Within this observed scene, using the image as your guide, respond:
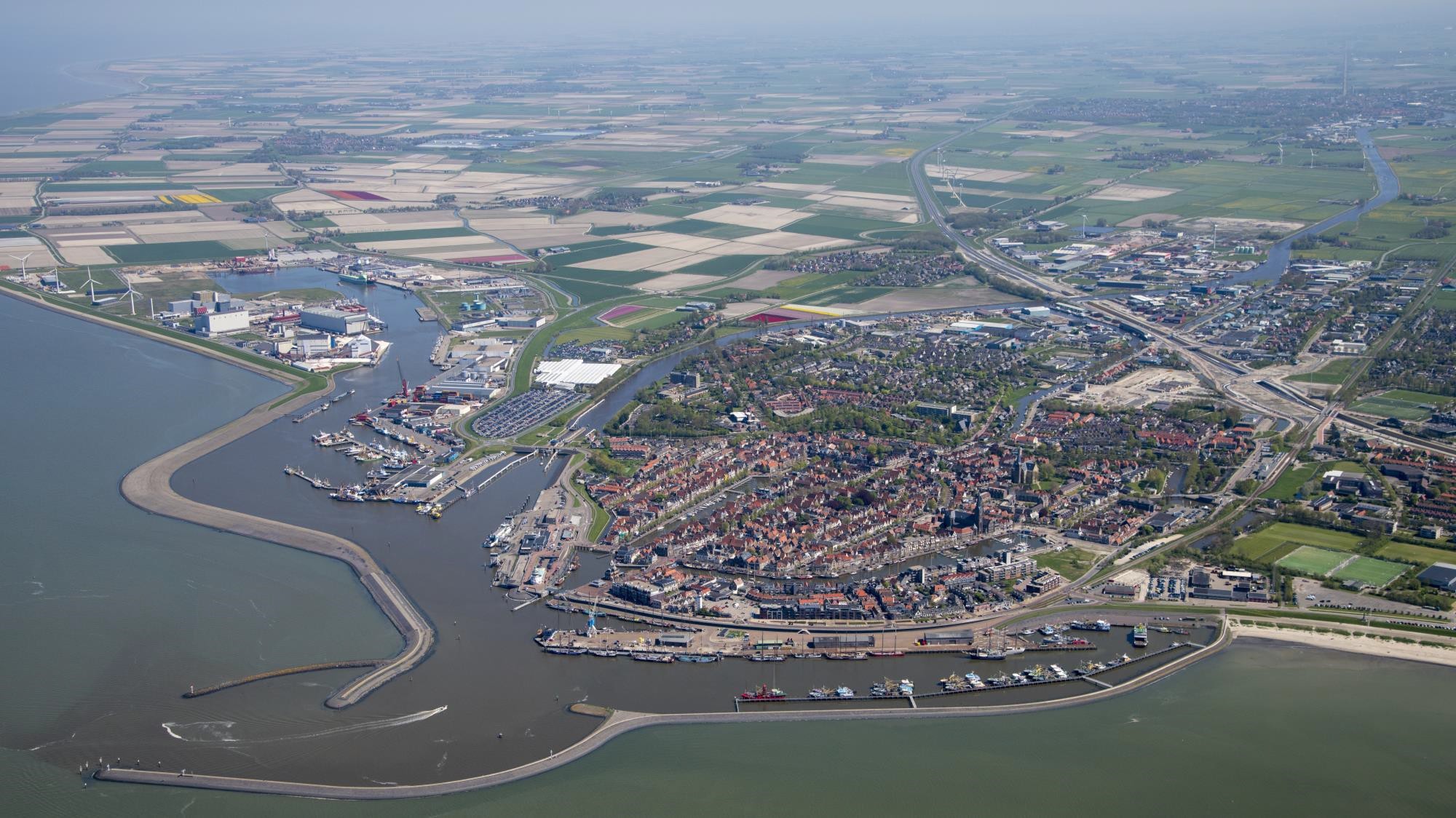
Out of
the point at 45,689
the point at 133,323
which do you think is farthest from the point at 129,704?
the point at 133,323

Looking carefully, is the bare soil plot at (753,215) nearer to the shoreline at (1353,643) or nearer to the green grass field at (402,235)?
the green grass field at (402,235)

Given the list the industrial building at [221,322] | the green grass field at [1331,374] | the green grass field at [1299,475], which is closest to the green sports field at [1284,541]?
the green grass field at [1299,475]

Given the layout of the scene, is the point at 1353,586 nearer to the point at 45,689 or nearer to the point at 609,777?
the point at 609,777

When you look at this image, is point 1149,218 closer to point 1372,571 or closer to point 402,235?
point 402,235

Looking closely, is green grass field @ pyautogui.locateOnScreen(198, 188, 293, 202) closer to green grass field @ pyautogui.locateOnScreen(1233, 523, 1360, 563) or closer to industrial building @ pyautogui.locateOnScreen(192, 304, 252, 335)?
industrial building @ pyautogui.locateOnScreen(192, 304, 252, 335)

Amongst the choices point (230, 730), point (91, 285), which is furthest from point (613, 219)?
point (230, 730)

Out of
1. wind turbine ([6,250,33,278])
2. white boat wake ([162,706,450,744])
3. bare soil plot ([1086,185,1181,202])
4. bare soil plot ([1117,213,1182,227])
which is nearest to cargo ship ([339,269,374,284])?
wind turbine ([6,250,33,278])
